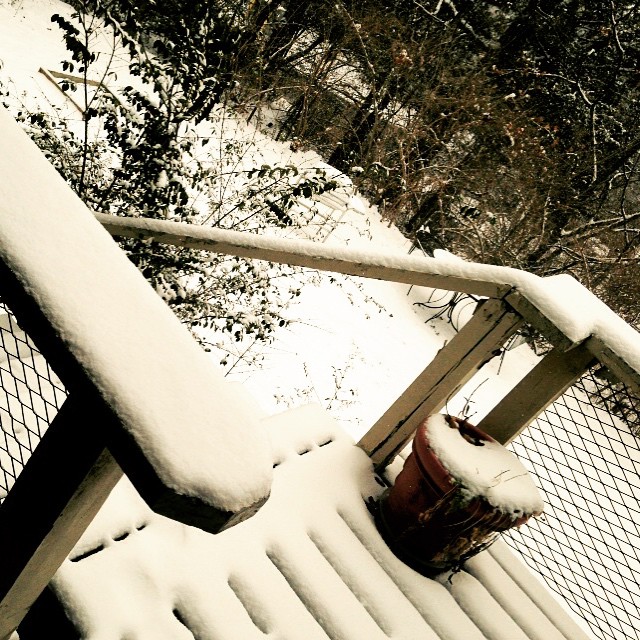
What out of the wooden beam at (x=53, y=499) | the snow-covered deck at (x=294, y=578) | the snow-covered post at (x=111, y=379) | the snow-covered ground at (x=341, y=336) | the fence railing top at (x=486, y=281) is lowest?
the snow-covered ground at (x=341, y=336)

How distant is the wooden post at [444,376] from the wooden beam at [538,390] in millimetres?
194

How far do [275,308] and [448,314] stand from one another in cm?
367

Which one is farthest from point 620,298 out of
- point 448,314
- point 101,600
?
point 101,600

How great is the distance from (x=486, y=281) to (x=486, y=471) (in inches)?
27.6

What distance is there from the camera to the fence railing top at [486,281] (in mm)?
1633

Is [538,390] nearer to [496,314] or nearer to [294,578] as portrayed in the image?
[496,314]

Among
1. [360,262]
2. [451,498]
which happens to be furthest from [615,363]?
[360,262]

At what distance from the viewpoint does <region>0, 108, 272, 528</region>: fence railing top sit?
0.52 m

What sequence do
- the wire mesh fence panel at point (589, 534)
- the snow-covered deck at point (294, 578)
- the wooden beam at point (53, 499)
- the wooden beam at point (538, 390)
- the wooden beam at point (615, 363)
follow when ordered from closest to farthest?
the wooden beam at point (53, 499), the snow-covered deck at point (294, 578), the wooden beam at point (615, 363), the wooden beam at point (538, 390), the wire mesh fence panel at point (589, 534)

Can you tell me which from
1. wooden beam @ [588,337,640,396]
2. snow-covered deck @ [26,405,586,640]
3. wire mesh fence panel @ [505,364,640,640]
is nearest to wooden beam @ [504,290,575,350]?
wooden beam @ [588,337,640,396]

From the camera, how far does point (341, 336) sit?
611 cm

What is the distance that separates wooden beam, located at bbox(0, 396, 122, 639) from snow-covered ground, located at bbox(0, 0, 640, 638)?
3.39 meters

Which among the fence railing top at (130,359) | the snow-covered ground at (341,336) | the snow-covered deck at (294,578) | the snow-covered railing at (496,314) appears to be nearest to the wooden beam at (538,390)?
the snow-covered railing at (496,314)

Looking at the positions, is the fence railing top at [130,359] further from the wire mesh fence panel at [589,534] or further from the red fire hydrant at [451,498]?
the wire mesh fence panel at [589,534]
